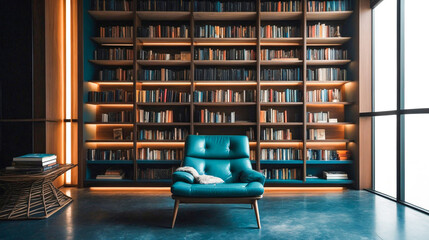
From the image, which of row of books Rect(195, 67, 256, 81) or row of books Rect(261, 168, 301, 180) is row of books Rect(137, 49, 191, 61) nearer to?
row of books Rect(195, 67, 256, 81)

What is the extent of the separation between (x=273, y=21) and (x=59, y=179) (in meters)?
4.77

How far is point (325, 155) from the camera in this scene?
506cm

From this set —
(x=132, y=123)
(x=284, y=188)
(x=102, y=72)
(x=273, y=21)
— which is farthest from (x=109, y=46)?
(x=284, y=188)

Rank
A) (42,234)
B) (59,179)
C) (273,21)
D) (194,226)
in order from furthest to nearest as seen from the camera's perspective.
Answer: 1. (273,21)
2. (59,179)
3. (194,226)
4. (42,234)

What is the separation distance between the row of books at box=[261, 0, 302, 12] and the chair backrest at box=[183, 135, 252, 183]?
7.94ft

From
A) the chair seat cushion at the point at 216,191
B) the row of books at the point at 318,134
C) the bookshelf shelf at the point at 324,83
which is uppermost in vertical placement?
the bookshelf shelf at the point at 324,83

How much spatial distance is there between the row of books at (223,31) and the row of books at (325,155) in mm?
2295

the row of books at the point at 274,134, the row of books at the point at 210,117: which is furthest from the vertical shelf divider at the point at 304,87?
the row of books at the point at 210,117

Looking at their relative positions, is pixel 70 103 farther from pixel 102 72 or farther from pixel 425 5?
pixel 425 5

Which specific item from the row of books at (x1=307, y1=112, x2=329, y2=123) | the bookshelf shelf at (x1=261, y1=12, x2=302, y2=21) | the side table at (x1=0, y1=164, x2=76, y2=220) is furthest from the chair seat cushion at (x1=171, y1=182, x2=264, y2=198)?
the bookshelf shelf at (x1=261, y1=12, x2=302, y2=21)

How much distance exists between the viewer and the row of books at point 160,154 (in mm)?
5051

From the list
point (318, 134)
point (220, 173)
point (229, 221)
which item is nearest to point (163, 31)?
point (220, 173)

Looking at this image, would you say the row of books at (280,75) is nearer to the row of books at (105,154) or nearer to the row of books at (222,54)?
the row of books at (222,54)

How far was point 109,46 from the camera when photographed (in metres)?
5.47
